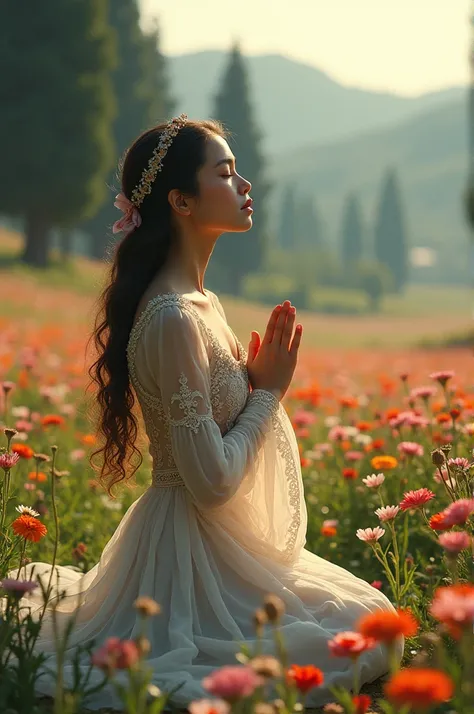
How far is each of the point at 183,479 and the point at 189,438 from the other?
140mm

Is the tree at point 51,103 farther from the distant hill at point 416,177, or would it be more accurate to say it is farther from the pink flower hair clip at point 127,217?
the distant hill at point 416,177

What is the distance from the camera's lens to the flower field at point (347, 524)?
170cm

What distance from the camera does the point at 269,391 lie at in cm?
326

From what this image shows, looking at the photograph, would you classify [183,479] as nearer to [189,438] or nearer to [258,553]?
[189,438]

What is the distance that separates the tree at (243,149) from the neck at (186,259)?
1570 inches

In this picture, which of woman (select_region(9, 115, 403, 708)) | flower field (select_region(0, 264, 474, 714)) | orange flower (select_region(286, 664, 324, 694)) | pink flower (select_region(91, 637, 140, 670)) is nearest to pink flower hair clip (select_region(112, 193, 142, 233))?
woman (select_region(9, 115, 403, 708))

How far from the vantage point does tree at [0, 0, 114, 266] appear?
84.7 ft

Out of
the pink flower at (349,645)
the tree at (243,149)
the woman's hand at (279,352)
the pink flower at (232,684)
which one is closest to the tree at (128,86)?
the tree at (243,149)

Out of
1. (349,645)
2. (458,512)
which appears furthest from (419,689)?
(458,512)

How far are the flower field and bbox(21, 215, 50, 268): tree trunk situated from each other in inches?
710

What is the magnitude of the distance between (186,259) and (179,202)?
0.18m

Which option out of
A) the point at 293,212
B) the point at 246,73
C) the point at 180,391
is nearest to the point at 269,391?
the point at 180,391

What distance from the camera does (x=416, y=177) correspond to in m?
166

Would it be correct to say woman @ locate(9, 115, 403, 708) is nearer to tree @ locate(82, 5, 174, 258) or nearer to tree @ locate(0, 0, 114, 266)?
tree @ locate(0, 0, 114, 266)
